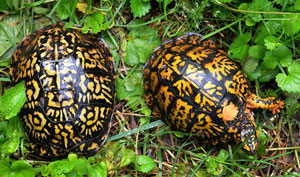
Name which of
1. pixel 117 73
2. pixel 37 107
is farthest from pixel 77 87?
pixel 117 73

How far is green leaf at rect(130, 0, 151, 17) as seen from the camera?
2.41 meters

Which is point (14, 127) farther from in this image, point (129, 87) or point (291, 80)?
point (291, 80)

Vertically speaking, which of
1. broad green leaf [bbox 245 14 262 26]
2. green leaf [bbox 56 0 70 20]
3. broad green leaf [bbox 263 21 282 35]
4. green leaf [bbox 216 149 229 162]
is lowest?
green leaf [bbox 216 149 229 162]

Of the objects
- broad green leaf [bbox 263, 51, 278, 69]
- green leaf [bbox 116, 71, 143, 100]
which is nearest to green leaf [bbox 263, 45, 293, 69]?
broad green leaf [bbox 263, 51, 278, 69]

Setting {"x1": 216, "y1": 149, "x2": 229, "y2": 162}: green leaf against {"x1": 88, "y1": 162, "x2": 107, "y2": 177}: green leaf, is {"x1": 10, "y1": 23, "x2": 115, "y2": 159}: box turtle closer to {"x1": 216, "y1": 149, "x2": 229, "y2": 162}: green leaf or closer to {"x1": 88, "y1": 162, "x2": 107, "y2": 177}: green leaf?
{"x1": 88, "y1": 162, "x2": 107, "y2": 177}: green leaf

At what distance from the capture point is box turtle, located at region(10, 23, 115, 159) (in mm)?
2074

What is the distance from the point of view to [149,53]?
2488 mm

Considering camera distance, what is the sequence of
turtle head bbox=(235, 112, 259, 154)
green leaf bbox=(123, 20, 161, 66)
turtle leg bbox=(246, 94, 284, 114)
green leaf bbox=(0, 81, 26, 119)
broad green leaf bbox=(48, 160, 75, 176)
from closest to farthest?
green leaf bbox=(0, 81, 26, 119), broad green leaf bbox=(48, 160, 75, 176), turtle head bbox=(235, 112, 259, 154), turtle leg bbox=(246, 94, 284, 114), green leaf bbox=(123, 20, 161, 66)

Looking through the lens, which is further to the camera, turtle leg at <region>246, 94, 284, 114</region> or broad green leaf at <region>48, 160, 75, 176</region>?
turtle leg at <region>246, 94, 284, 114</region>

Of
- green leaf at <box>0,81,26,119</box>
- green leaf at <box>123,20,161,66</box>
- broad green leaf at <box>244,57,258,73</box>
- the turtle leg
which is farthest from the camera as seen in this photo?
green leaf at <box>123,20,161,66</box>

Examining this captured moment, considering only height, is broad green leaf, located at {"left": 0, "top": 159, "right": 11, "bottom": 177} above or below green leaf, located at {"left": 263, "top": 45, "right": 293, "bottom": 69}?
below

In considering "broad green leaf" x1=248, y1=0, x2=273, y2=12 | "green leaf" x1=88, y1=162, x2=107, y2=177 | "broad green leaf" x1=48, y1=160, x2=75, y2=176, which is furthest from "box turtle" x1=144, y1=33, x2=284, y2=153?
"broad green leaf" x1=48, y1=160, x2=75, y2=176

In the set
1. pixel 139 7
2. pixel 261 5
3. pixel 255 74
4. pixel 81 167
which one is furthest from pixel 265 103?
pixel 81 167

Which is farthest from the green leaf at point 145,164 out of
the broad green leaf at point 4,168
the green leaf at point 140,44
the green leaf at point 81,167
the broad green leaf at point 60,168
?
the broad green leaf at point 4,168
